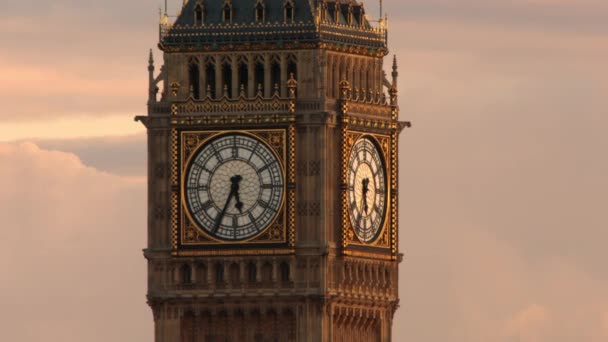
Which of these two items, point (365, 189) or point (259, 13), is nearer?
point (259, 13)

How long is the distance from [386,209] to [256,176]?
4387 millimetres

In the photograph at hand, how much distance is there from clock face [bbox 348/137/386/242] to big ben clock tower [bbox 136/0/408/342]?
2.9 inches

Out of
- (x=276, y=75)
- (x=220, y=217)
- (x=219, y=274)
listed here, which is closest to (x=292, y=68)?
(x=276, y=75)

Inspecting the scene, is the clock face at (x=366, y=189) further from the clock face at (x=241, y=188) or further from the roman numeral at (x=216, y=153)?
the roman numeral at (x=216, y=153)

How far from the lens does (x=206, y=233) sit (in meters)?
113

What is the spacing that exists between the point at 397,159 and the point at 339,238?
358 centimetres

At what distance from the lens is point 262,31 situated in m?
113

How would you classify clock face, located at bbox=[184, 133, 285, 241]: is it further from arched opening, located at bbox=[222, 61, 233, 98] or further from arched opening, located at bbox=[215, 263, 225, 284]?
arched opening, located at bbox=[222, 61, 233, 98]

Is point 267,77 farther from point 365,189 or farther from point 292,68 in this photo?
point 365,189

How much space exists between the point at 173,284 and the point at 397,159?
7.40 metres

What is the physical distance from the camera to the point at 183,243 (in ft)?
371

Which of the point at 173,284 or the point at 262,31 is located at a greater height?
Answer: the point at 262,31

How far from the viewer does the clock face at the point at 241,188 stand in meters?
112

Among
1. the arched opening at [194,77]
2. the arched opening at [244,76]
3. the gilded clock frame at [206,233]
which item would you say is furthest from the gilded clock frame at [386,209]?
the arched opening at [194,77]
